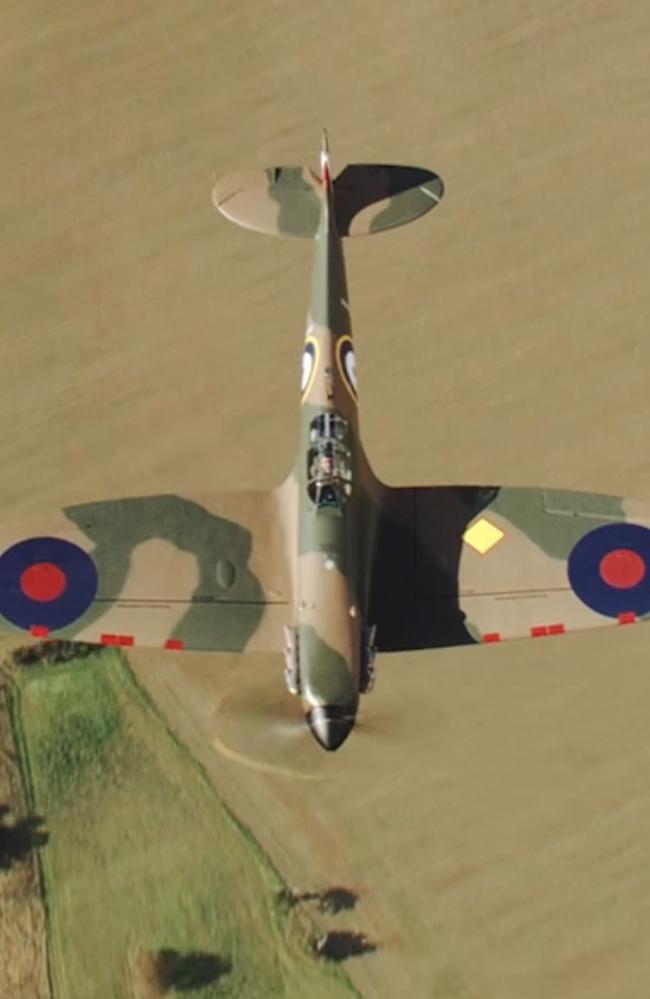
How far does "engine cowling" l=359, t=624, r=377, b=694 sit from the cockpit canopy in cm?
161

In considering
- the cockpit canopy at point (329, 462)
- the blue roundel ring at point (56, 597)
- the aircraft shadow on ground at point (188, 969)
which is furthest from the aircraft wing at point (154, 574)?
the aircraft shadow on ground at point (188, 969)

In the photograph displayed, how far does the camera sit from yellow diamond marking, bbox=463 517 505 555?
1599 cm

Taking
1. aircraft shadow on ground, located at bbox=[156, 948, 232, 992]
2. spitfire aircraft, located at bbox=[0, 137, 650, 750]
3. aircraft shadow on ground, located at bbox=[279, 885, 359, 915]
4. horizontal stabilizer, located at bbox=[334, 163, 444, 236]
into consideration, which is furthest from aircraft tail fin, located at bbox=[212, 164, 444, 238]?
aircraft shadow on ground, located at bbox=[156, 948, 232, 992]

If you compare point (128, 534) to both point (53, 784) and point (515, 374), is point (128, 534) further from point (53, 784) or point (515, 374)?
point (515, 374)

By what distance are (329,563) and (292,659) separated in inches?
47.8

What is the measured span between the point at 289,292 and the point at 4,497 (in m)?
5.21

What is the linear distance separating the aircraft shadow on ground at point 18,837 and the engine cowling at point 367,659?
452 cm

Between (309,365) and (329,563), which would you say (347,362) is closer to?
(309,365)

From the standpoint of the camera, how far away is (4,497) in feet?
58.1

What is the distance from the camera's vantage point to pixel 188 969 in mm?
15109

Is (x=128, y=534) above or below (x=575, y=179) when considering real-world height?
below

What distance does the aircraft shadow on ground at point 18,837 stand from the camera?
15641 mm

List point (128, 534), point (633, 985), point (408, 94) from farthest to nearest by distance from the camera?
point (408, 94), point (128, 534), point (633, 985)

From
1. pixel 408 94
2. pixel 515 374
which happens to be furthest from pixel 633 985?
pixel 408 94
